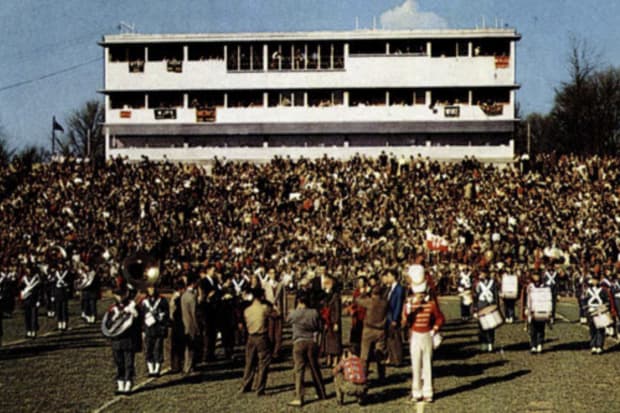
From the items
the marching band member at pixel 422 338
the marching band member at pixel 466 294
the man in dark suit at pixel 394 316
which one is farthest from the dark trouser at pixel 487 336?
the marching band member at pixel 422 338

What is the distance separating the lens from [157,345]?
18859 millimetres

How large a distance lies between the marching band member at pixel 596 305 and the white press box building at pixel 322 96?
37.0 meters

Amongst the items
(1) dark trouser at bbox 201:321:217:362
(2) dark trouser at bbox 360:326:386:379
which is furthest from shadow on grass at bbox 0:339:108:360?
(2) dark trouser at bbox 360:326:386:379

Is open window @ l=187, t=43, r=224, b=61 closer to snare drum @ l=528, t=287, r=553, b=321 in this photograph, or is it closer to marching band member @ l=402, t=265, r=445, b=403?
snare drum @ l=528, t=287, r=553, b=321

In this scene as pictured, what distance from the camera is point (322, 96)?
60844 millimetres

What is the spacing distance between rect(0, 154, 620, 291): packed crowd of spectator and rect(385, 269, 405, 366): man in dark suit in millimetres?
14766

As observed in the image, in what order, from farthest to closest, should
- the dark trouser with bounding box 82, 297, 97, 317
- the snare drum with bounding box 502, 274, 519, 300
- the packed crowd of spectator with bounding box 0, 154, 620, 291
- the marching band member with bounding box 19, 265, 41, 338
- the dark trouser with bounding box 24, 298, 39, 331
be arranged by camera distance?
the packed crowd of spectator with bounding box 0, 154, 620, 291
the dark trouser with bounding box 82, 297, 97, 317
the snare drum with bounding box 502, 274, 519, 300
the dark trouser with bounding box 24, 298, 39, 331
the marching band member with bounding box 19, 265, 41, 338

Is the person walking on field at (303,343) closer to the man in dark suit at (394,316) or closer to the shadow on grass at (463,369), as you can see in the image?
the man in dark suit at (394,316)

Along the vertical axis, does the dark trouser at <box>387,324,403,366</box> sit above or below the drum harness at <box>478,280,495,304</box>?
below

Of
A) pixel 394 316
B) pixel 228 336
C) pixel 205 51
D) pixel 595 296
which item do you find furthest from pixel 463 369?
pixel 205 51

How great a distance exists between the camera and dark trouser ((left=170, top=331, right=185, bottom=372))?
19156 millimetres

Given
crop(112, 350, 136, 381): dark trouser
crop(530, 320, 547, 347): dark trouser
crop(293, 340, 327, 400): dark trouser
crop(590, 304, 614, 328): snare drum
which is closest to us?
crop(293, 340, 327, 400): dark trouser

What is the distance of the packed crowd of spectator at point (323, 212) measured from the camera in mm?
39812

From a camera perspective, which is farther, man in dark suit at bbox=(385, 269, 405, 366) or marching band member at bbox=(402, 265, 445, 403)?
man in dark suit at bbox=(385, 269, 405, 366)
